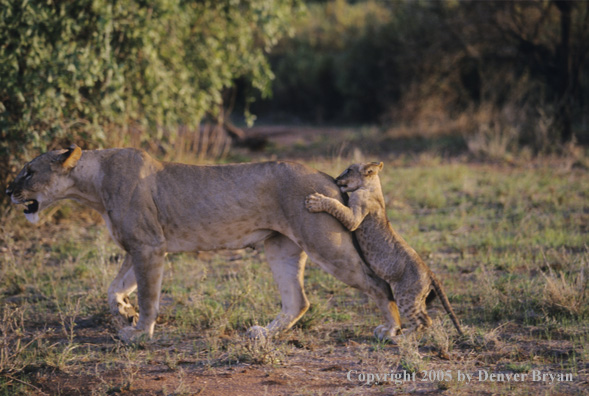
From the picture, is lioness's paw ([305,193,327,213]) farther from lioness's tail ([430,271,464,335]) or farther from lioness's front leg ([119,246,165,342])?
lioness's front leg ([119,246,165,342])

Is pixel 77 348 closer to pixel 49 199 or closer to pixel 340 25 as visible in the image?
pixel 49 199

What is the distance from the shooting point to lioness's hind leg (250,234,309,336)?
5.55 m

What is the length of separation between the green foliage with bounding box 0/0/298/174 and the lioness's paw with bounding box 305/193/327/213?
4046 mm

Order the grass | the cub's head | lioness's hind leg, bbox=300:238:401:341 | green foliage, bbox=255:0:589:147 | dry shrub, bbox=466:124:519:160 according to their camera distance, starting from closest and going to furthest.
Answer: the grass, lioness's hind leg, bbox=300:238:401:341, the cub's head, dry shrub, bbox=466:124:519:160, green foliage, bbox=255:0:589:147

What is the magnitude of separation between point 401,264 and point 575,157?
9.03 m

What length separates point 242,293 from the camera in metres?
6.14

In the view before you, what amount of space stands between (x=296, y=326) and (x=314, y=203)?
1275 millimetres

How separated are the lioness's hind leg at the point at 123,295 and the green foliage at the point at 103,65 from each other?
3.02 metres

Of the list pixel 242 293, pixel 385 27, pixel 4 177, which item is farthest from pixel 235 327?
pixel 385 27

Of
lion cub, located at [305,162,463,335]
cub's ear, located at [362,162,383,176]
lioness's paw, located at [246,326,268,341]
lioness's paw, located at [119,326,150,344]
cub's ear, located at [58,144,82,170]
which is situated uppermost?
cub's ear, located at [362,162,383,176]

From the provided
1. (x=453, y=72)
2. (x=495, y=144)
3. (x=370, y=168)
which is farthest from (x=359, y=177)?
(x=453, y=72)

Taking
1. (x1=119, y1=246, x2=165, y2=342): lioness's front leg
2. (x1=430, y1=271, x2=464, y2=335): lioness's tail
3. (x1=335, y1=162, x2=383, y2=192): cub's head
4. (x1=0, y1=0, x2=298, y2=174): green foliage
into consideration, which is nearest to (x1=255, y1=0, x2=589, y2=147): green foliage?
(x1=0, y1=0, x2=298, y2=174): green foliage

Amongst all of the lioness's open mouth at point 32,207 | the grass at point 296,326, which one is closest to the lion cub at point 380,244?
the grass at point 296,326

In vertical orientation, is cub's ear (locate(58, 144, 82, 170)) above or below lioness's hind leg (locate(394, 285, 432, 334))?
above
